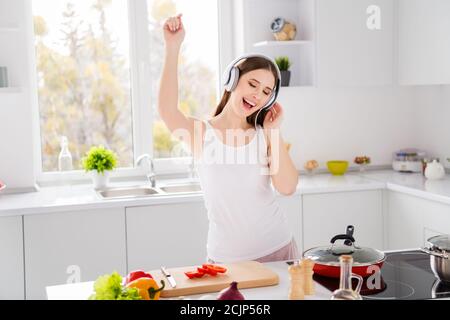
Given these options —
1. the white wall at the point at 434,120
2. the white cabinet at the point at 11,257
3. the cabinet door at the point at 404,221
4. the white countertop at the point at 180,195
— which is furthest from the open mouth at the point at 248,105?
the white wall at the point at 434,120

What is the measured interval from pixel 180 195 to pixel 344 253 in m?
1.54

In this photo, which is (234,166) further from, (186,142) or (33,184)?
(33,184)

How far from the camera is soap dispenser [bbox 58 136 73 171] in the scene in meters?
3.79

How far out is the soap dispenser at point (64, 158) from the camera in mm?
3787

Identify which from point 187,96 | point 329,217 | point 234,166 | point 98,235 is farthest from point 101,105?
point 234,166

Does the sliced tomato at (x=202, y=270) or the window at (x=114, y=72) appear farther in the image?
the window at (x=114, y=72)

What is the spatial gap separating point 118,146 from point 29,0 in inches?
39.2

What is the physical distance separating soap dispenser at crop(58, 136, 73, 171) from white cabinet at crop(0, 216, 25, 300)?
672 millimetres

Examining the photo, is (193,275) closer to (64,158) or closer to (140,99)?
(64,158)

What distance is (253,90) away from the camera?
7.52 ft

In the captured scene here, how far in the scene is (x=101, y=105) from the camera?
3.96 meters

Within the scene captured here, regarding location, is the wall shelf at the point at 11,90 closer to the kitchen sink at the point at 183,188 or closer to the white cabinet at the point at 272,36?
the kitchen sink at the point at 183,188

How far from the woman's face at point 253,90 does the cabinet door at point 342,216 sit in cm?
139

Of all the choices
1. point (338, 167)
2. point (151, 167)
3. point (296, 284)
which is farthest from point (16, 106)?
point (296, 284)
